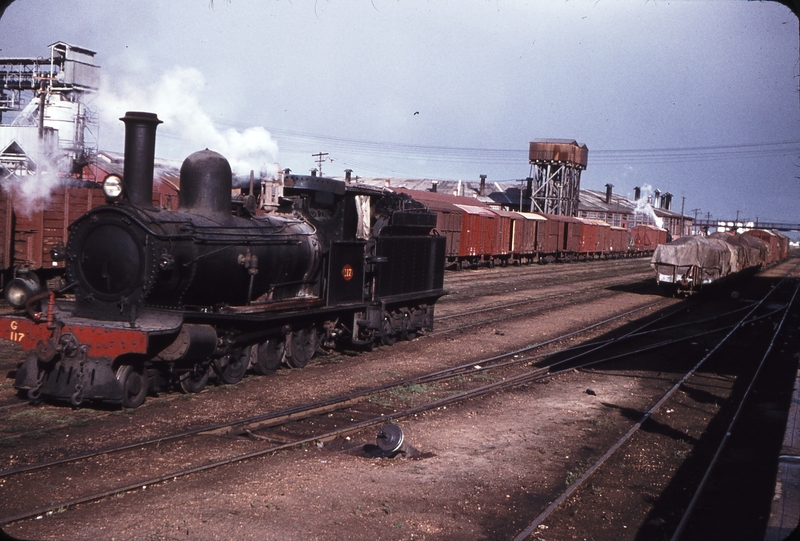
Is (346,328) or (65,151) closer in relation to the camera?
(346,328)

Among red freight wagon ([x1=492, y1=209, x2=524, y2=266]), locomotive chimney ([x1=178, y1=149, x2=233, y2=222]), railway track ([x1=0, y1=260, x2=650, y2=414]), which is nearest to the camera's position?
locomotive chimney ([x1=178, y1=149, x2=233, y2=222])

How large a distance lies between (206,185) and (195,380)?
2.64 metres

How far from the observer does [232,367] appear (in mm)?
10133

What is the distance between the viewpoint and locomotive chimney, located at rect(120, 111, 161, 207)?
859 cm

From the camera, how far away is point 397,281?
13.7 m

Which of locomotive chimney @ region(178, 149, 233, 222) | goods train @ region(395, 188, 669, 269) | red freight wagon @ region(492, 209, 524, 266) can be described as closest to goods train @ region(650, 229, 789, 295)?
goods train @ region(395, 188, 669, 269)

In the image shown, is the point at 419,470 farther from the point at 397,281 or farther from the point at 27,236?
the point at 27,236

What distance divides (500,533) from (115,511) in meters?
3.06

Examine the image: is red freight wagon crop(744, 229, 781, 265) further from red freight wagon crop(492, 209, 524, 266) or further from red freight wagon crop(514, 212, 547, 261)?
red freight wagon crop(492, 209, 524, 266)

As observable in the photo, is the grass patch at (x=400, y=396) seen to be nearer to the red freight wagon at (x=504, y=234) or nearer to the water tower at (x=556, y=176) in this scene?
the red freight wagon at (x=504, y=234)

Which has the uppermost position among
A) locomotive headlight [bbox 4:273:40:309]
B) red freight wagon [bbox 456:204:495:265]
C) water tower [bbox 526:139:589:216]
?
water tower [bbox 526:139:589:216]

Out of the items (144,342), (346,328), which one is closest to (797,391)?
(346,328)

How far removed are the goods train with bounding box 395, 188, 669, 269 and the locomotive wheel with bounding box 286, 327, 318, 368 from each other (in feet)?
52.8

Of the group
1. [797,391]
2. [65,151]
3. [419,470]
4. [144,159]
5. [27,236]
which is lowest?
[419,470]
